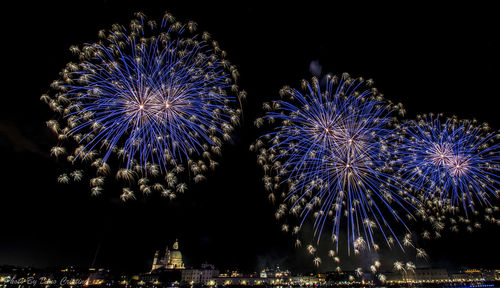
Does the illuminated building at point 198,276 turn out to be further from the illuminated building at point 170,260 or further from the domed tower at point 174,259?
the illuminated building at point 170,260

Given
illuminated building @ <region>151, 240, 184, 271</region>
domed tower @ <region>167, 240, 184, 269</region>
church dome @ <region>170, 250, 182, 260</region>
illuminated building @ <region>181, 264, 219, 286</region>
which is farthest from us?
church dome @ <region>170, 250, 182, 260</region>

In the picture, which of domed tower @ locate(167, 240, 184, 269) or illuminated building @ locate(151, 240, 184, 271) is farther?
illuminated building @ locate(151, 240, 184, 271)

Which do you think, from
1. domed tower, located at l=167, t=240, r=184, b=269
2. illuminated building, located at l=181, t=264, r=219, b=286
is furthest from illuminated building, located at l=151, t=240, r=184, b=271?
illuminated building, located at l=181, t=264, r=219, b=286

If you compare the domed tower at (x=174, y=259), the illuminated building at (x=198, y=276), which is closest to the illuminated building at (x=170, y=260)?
the domed tower at (x=174, y=259)

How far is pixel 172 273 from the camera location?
125312 millimetres

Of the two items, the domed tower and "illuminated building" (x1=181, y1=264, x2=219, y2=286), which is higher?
the domed tower

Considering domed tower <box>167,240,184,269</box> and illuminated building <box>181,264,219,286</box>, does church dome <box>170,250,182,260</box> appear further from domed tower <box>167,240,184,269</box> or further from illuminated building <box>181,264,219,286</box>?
illuminated building <box>181,264,219,286</box>

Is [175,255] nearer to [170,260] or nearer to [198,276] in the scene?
[170,260]

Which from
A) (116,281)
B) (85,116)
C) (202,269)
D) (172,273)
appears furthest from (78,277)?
(85,116)

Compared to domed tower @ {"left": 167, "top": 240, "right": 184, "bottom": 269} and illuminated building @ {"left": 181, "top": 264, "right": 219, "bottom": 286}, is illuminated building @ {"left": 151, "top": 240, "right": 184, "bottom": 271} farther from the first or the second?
illuminated building @ {"left": 181, "top": 264, "right": 219, "bottom": 286}

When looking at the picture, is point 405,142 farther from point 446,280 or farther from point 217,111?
point 446,280

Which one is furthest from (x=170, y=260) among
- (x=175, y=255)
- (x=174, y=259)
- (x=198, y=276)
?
(x=198, y=276)

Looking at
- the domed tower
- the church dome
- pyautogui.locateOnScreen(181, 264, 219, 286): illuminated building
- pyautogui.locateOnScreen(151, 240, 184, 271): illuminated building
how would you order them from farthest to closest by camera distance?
the church dome, pyautogui.locateOnScreen(151, 240, 184, 271): illuminated building, the domed tower, pyautogui.locateOnScreen(181, 264, 219, 286): illuminated building

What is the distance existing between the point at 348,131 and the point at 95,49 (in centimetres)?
1744
